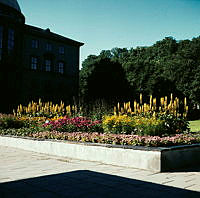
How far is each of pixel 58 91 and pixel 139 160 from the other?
36608 mm

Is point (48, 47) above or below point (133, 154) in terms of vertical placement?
above

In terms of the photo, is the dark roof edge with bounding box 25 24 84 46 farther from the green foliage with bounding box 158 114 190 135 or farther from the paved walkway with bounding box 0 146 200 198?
the paved walkway with bounding box 0 146 200 198

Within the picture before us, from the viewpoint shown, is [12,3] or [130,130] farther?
[12,3]

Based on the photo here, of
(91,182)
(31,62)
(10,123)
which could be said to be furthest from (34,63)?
(91,182)

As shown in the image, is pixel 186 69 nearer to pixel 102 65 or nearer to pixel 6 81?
pixel 102 65

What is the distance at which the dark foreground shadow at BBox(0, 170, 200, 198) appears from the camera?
4.53 meters

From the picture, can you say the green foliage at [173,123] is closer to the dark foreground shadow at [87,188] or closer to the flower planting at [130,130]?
the flower planting at [130,130]

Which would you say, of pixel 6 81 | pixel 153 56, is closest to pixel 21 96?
pixel 6 81

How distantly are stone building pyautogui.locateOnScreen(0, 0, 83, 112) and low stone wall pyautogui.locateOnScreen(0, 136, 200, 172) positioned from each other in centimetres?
2742

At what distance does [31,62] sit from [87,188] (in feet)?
124

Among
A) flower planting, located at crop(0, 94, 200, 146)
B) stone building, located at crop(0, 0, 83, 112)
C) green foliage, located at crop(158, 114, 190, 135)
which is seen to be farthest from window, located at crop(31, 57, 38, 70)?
green foliage, located at crop(158, 114, 190, 135)

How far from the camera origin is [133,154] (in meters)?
7.02

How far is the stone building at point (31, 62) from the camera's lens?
116ft

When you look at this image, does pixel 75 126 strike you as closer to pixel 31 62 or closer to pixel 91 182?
pixel 91 182
